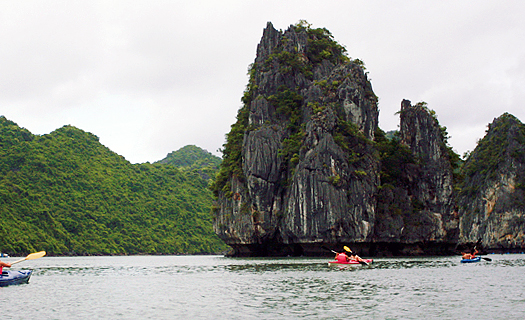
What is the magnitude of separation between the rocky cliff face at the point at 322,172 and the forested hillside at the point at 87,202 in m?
35.9

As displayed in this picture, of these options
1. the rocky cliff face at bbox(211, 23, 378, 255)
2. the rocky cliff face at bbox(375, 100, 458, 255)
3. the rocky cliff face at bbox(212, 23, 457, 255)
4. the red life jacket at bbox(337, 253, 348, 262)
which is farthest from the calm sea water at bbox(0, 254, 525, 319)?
the rocky cliff face at bbox(375, 100, 458, 255)

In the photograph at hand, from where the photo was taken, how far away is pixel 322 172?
69875 mm

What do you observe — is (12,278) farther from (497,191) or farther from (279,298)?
(497,191)

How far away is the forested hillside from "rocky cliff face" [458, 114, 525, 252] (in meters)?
57.0

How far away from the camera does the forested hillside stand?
101125 mm

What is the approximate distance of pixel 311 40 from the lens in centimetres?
9119

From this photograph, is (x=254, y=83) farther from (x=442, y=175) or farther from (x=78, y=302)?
(x=78, y=302)

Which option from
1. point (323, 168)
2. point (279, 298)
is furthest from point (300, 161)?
point (279, 298)

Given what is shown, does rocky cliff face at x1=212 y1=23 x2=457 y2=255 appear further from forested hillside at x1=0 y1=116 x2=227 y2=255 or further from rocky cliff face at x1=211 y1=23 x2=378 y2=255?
forested hillside at x1=0 y1=116 x2=227 y2=255

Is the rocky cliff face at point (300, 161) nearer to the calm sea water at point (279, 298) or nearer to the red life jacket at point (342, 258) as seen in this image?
the red life jacket at point (342, 258)

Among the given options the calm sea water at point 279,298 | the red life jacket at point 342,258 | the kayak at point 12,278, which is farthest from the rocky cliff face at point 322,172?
the kayak at point 12,278

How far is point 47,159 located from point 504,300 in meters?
110

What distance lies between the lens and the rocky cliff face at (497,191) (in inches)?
3979

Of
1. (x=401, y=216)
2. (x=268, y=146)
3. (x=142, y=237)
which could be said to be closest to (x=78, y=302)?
(x=268, y=146)
